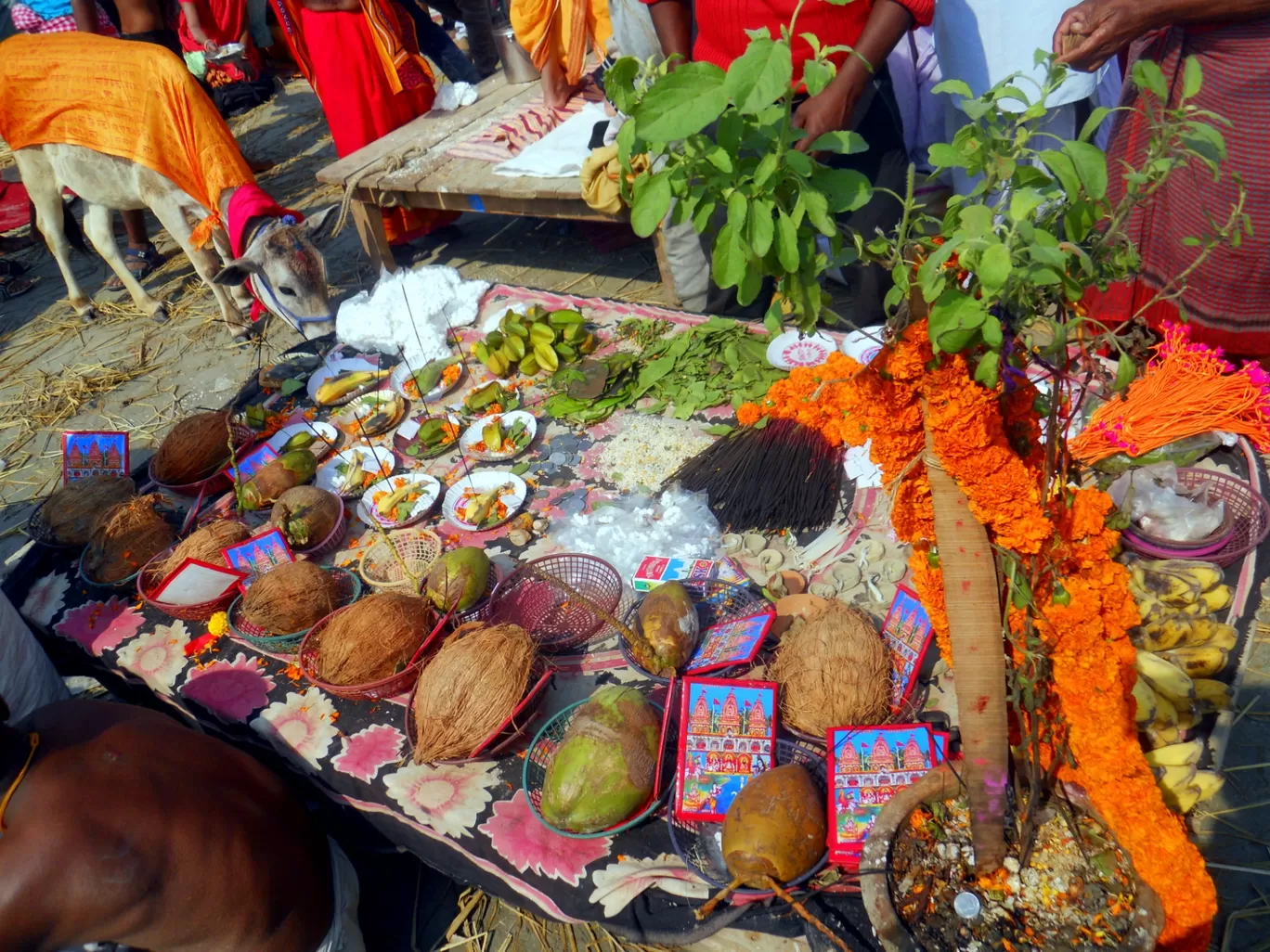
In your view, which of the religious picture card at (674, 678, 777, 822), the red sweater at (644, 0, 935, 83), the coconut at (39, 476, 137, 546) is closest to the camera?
the religious picture card at (674, 678, 777, 822)

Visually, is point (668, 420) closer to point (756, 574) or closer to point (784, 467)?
point (784, 467)

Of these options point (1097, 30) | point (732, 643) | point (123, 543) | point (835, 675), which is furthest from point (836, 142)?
point (123, 543)

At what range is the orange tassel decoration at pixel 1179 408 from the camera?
254 centimetres

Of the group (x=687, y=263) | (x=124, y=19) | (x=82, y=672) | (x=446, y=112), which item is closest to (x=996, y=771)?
(x=82, y=672)

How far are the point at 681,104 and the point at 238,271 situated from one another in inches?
179

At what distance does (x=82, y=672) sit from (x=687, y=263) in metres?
3.54

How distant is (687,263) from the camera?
4.61 m

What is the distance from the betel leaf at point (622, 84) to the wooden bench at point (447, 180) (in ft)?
11.3

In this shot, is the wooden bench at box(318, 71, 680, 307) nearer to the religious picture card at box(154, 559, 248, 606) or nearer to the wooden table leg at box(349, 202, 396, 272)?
the wooden table leg at box(349, 202, 396, 272)

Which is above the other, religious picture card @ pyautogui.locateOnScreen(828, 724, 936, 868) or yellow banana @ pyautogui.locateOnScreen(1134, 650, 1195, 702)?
religious picture card @ pyautogui.locateOnScreen(828, 724, 936, 868)

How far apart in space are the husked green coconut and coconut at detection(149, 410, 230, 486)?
2244 millimetres

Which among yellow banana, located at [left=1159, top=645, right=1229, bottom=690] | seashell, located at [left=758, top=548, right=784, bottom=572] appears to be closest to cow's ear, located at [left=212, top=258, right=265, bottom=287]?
seashell, located at [left=758, top=548, right=784, bottom=572]

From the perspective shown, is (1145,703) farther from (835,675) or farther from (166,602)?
(166,602)

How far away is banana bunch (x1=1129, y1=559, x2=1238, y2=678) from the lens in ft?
7.14
